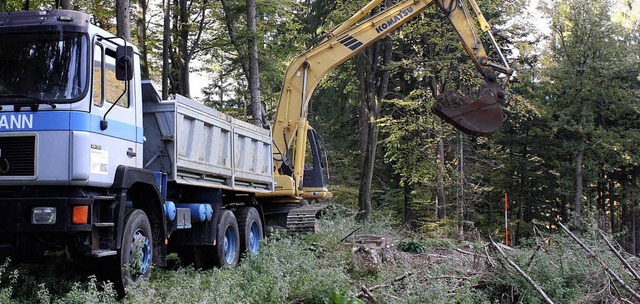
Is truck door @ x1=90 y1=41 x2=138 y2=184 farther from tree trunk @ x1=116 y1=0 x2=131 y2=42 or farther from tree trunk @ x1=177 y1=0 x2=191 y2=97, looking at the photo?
tree trunk @ x1=177 y1=0 x2=191 y2=97

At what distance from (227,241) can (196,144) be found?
231cm

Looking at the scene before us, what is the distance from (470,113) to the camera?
12.8 metres

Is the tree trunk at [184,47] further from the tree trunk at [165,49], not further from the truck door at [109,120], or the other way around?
the truck door at [109,120]

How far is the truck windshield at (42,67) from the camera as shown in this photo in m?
7.05

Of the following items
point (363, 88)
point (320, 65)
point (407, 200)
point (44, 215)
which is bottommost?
point (407, 200)

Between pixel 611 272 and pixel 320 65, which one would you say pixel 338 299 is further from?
pixel 320 65

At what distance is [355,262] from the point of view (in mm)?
10383

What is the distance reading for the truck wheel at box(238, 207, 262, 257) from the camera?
A: 11656 millimetres

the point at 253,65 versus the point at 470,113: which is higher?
the point at 253,65

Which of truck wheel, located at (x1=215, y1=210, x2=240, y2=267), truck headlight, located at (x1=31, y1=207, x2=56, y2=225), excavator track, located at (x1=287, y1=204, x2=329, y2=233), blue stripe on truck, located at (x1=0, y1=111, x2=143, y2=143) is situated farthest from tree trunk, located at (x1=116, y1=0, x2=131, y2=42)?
excavator track, located at (x1=287, y1=204, x2=329, y2=233)

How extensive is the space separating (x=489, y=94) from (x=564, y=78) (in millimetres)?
17807

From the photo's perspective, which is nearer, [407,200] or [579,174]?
[579,174]

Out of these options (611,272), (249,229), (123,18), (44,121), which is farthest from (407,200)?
(44,121)

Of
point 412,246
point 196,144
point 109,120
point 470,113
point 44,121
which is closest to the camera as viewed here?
point 44,121
